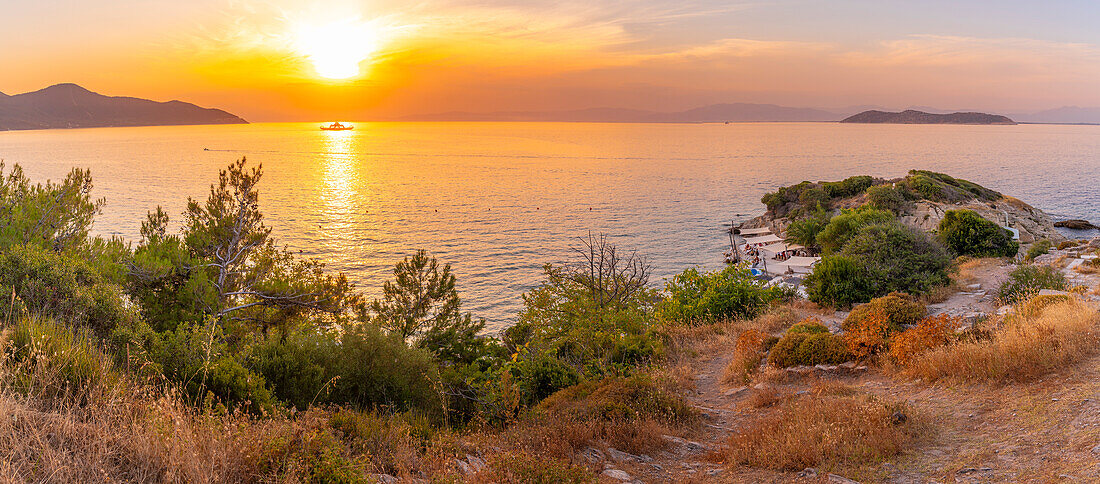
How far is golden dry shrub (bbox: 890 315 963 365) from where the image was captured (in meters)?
→ 11.0

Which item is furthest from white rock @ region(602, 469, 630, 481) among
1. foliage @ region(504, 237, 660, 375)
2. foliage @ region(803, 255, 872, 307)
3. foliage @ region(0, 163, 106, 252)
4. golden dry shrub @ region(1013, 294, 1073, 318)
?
foliage @ region(803, 255, 872, 307)

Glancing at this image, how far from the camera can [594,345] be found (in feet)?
46.5

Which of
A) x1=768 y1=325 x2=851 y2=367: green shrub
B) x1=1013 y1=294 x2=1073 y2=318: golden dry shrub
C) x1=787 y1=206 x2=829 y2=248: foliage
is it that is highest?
x1=1013 y1=294 x2=1073 y2=318: golden dry shrub

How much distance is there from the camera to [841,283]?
19.5m

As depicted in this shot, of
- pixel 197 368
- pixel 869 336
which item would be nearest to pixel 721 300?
pixel 869 336

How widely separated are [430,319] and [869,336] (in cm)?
1363

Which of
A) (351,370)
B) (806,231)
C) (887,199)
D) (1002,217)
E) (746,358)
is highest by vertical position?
(887,199)

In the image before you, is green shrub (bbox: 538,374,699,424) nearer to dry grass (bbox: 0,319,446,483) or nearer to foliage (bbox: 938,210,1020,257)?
dry grass (bbox: 0,319,446,483)

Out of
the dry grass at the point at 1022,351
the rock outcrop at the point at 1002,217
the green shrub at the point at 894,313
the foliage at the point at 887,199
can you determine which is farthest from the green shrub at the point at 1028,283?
the foliage at the point at 887,199

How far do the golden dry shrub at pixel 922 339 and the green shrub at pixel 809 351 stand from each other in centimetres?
106

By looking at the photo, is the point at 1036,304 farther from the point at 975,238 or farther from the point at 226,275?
the point at 975,238

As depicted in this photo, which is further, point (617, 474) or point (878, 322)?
point (878, 322)

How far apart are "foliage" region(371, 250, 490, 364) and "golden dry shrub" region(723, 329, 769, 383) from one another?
28.2 ft

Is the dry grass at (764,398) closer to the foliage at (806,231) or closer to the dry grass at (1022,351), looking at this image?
the dry grass at (1022,351)
